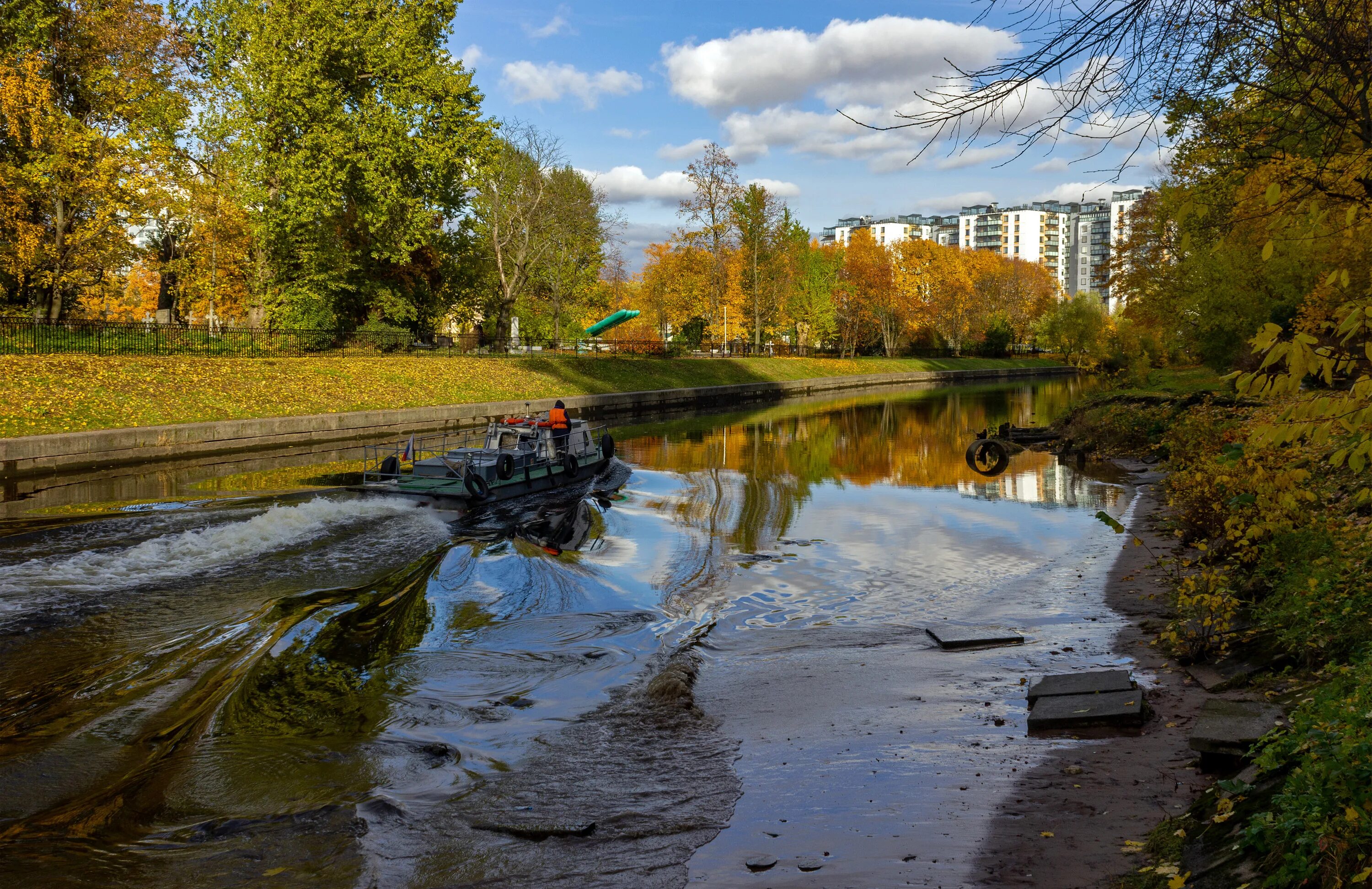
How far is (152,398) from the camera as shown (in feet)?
87.8

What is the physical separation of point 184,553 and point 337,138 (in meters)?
29.3

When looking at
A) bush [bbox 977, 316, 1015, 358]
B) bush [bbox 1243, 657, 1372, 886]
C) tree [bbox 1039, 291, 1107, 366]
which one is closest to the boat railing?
bush [bbox 1243, 657, 1372, 886]

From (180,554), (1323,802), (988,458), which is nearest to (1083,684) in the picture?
(1323,802)

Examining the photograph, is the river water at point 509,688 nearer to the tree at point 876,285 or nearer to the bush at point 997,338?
the tree at point 876,285

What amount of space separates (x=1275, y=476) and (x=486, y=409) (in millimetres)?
31533

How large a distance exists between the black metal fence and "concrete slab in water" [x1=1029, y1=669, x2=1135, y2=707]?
31056 millimetres

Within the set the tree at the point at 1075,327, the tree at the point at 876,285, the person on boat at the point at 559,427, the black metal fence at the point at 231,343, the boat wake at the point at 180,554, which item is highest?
the tree at the point at 876,285

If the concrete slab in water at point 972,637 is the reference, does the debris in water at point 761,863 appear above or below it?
below

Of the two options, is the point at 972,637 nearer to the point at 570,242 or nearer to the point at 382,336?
the point at 382,336

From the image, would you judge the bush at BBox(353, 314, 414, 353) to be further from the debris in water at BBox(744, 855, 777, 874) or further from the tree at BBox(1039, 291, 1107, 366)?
the tree at BBox(1039, 291, 1107, 366)

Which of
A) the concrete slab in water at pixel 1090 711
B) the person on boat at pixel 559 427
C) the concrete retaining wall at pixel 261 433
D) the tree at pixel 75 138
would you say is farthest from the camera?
the tree at pixel 75 138

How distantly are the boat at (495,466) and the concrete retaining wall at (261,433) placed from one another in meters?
4.56

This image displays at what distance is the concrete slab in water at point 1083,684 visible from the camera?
7496mm

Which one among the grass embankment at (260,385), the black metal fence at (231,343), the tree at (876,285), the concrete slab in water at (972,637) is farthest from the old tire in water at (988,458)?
the tree at (876,285)
